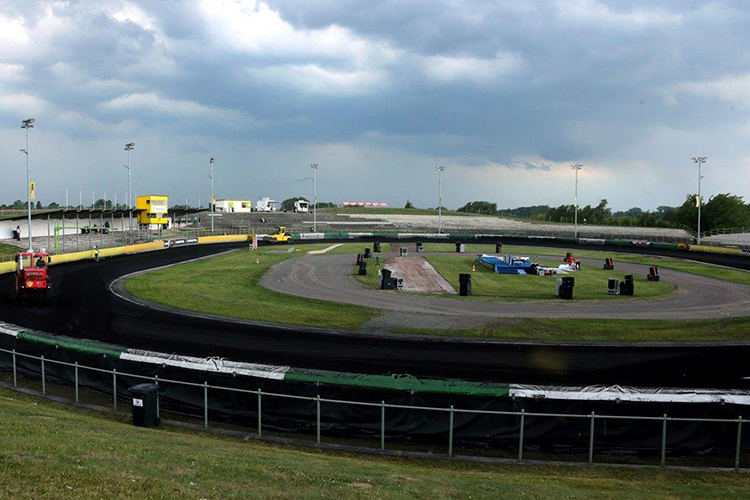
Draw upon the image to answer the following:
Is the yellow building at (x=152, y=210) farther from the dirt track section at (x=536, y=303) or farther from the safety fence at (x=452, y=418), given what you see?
the safety fence at (x=452, y=418)

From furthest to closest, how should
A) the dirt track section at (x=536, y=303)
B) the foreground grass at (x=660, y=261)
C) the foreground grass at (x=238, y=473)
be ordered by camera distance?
1. the foreground grass at (x=660, y=261)
2. the dirt track section at (x=536, y=303)
3. the foreground grass at (x=238, y=473)

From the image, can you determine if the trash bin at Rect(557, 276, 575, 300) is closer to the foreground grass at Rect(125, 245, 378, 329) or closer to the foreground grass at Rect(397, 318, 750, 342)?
the foreground grass at Rect(397, 318, 750, 342)

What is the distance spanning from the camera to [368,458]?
13.9m

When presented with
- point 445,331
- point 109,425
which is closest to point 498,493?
point 109,425

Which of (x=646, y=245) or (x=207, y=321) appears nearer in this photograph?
(x=207, y=321)

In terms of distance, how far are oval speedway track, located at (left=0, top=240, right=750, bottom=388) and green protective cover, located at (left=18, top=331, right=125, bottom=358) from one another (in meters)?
5.00

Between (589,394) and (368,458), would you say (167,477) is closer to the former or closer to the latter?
(368,458)

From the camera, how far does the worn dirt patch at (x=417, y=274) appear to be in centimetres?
4272

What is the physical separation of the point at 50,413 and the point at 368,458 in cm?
858

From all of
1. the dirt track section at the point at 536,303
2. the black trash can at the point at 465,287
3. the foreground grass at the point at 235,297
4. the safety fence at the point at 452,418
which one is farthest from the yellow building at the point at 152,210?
the safety fence at the point at 452,418

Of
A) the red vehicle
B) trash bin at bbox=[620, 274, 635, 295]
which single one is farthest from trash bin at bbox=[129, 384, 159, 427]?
trash bin at bbox=[620, 274, 635, 295]

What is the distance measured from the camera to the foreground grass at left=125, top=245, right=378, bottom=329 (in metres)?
31.6

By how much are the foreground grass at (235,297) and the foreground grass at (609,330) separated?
17.8 ft

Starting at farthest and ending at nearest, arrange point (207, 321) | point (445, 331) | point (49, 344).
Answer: point (207, 321) < point (445, 331) < point (49, 344)
